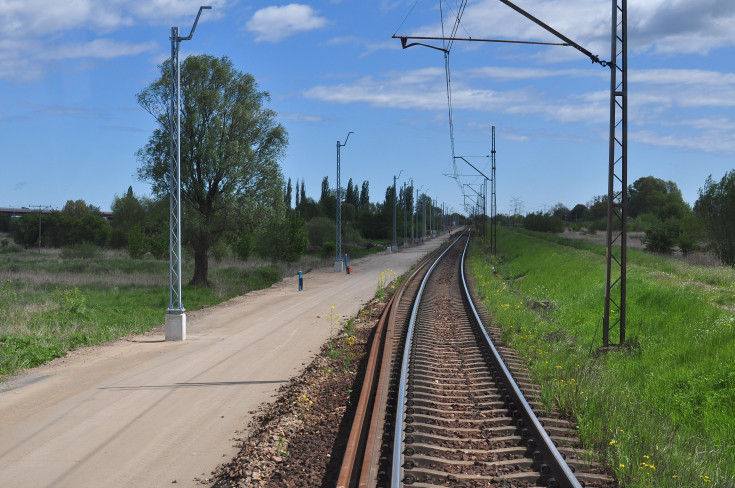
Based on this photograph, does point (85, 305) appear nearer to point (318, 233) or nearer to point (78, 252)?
point (78, 252)

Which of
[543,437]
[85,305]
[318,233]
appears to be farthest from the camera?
[318,233]

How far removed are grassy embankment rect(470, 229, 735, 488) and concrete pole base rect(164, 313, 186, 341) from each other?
8.11 m

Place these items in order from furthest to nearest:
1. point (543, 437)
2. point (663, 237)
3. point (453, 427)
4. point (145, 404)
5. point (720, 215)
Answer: point (663, 237) → point (720, 215) → point (145, 404) → point (453, 427) → point (543, 437)

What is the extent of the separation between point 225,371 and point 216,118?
77.1 feet

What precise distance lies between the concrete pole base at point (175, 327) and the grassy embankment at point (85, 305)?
1.65m

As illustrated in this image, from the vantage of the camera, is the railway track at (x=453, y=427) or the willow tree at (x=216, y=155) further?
the willow tree at (x=216, y=155)

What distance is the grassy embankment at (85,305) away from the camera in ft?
46.8

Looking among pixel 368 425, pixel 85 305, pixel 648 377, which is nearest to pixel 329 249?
pixel 85 305

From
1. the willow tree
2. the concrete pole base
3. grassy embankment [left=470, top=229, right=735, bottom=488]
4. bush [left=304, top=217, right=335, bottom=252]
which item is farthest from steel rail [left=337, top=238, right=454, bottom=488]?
bush [left=304, top=217, right=335, bottom=252]

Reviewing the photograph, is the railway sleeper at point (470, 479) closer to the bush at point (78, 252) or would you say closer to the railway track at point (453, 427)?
the railway track at point (453, 427)

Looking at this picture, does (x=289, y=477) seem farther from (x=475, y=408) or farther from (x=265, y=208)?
(x=265, y=208)

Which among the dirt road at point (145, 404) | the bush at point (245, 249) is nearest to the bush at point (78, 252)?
the bush at point (245, 249)

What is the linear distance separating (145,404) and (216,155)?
2385cm

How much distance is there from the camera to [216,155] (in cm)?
3212
